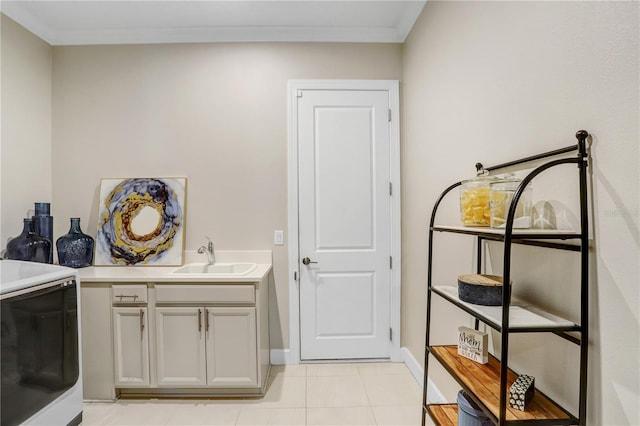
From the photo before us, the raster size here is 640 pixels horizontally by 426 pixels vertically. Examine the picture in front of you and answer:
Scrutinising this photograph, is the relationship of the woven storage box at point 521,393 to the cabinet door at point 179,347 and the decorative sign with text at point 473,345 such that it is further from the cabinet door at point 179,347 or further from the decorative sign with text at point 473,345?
the cabinet door at point 179,347

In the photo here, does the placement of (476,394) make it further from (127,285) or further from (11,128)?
(11,128)

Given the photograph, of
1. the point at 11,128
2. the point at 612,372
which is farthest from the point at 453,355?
the point at 11,128

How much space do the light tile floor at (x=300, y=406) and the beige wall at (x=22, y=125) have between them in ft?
5.16

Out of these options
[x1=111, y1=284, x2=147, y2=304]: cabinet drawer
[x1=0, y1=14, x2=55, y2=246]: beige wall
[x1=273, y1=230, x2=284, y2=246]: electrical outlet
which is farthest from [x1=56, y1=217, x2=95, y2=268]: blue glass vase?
[x1=273, y1=230, x2=284, y2=246]: electrical outlet

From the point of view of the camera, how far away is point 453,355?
151cm

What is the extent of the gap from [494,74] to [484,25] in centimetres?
28

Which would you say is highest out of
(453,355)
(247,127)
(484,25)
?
(484,25)

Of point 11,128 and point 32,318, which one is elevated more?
point 11,128

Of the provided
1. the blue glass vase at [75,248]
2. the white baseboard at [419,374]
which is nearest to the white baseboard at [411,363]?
the white baseboard at [419,374]

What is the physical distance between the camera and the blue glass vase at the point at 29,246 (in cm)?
233

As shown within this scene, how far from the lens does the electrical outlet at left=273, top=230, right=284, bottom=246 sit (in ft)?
9.05

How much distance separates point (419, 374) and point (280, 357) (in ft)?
3.69

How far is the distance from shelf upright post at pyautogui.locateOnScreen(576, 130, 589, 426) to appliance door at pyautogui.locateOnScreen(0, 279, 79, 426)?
2.35m

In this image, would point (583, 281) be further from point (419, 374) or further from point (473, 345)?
point (419, 374)
